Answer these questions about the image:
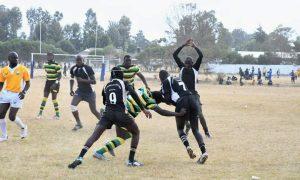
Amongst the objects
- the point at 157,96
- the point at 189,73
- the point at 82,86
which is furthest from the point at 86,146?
the point at 82,86

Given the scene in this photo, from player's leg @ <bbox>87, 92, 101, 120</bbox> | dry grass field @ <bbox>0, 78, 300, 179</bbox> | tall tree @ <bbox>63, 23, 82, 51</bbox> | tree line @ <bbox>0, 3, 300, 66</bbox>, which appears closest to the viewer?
dry grass field @ <bbox>0, 78, 300, 179</bbox>

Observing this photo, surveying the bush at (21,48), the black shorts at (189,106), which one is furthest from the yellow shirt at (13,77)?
the bush at (21,48)

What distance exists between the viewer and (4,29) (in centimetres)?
11519

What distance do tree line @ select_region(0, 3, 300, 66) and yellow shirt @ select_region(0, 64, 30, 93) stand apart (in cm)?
5021

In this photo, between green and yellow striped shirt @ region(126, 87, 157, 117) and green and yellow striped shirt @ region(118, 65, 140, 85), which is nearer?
green and yellow striped shirt @ region(126, 87, 157, 117)

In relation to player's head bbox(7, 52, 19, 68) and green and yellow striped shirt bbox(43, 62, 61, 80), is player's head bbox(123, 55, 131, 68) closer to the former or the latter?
player's head bbox(7, 52, 19, 68)

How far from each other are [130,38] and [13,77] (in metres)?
128

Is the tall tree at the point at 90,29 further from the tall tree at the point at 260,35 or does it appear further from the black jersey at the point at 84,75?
the black jersey at the point at 84,75

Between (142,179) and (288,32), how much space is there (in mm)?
110269

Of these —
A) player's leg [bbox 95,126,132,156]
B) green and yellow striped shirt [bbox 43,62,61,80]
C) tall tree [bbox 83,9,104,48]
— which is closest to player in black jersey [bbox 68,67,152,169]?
player's leg [bbox 95,126,132,156]

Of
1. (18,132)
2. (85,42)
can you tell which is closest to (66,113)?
(18,132)

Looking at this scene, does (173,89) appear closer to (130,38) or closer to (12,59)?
(12,59)

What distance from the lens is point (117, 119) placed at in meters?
9.08

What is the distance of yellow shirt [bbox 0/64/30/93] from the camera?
11.6 m
